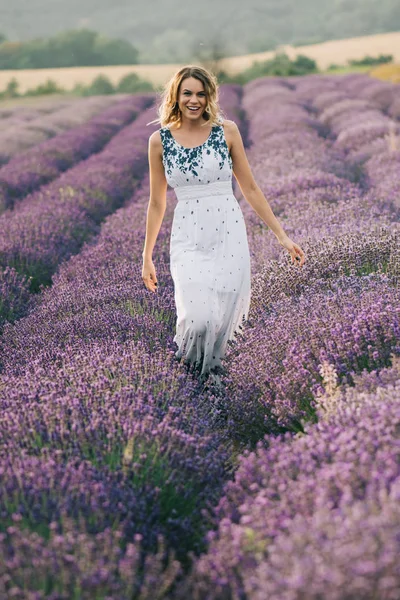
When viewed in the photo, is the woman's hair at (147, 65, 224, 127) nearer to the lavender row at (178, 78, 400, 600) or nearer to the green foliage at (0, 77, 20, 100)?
the lavender row at (178, 78, 400, 600)

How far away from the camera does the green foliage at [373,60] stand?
45656mm

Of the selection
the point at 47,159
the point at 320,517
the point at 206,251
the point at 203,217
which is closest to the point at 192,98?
the point at 203,217

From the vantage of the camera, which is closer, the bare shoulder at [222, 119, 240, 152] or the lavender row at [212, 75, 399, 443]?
the lavender row at [212, 75, 399, 443]

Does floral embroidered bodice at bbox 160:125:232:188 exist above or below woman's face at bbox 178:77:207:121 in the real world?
below

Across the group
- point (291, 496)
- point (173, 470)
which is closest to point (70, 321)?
point (173, 470)

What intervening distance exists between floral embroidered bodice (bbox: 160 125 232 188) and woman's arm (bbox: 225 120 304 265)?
54 millimetres

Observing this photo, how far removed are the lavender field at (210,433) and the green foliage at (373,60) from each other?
43737 mm

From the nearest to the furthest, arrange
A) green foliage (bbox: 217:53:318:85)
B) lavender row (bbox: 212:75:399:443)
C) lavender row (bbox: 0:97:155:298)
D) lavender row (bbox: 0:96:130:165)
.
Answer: lavender row (bbox: 212:75:399:443) → lavender row (bbox: 0:97:155:298) → lavender row (bbox: 0:96:130:165) → green foliage (bbox: 217:53:318:85)

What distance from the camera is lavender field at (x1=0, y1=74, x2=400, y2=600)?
4.98 ft

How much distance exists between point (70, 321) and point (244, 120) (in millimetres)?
14284

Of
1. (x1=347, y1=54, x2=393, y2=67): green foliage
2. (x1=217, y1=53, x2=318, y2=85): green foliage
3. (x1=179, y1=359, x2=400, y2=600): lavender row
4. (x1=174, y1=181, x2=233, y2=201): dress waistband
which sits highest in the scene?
(x1=347, y1=54, x2=393, y2=67): green foliage

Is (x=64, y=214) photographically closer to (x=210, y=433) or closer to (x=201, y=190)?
(x=201, y=190)

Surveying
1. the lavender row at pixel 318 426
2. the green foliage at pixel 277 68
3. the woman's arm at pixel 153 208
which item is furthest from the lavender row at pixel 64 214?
the green foliage at pixel 277 68

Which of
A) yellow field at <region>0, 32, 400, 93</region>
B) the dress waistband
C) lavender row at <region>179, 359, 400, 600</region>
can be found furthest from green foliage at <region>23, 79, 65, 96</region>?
lavender row at <region>179, 359, 400, 600</region>
